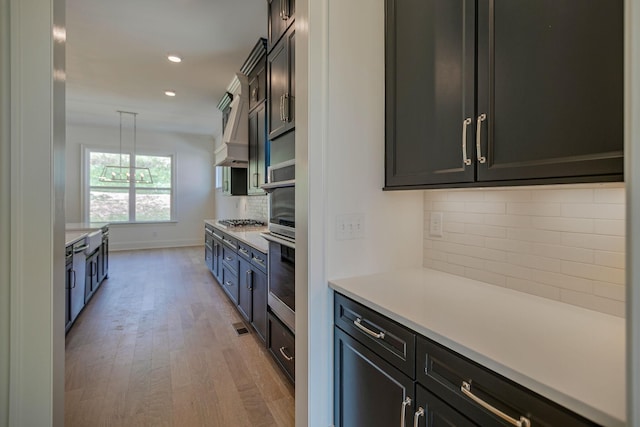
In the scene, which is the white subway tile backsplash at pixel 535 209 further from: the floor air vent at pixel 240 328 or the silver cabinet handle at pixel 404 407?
the floor air vent at pixel 240 328

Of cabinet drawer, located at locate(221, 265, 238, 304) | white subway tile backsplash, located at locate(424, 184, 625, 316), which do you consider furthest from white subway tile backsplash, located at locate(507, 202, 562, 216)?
cabinet drawer, located at locate(221, 265, 238, 304)

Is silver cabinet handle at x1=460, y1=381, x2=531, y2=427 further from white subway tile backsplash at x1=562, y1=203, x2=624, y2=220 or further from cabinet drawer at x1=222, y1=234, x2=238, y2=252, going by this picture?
cabinet drawer at x1=222, y1=234, x2=238, y2=252

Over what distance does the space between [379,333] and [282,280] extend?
3.45ft

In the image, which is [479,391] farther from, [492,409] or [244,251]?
[244,251]

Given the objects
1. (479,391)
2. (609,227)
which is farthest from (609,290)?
(479,391)

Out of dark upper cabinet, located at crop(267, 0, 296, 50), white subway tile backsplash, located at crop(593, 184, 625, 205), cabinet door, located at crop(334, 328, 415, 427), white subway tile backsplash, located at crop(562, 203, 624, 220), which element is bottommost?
cabinet door, located at crop(334, 328, 415, 427)

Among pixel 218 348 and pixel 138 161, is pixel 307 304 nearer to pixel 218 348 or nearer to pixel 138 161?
pixel 218 348

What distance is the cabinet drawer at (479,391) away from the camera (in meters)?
0.68

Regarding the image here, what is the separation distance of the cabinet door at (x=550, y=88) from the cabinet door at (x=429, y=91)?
62 millimetres

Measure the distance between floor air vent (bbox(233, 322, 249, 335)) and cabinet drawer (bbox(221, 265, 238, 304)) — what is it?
1.12 feet

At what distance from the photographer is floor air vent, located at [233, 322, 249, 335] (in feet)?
9.81

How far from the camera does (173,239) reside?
8.07 meters

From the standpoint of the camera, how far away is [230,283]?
12.3 feet

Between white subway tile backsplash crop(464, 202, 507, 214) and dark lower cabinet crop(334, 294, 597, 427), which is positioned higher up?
white subway tile backsplash crop(464, 202, 507, 214)
